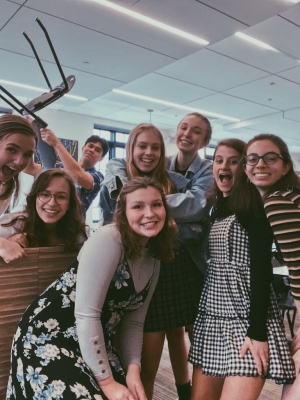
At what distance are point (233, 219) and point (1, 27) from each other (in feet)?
10.0

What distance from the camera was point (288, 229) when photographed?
4.09ft

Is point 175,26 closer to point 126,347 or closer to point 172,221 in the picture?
point 172,221

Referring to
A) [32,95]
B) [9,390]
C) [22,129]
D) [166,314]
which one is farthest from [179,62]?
[9,390]

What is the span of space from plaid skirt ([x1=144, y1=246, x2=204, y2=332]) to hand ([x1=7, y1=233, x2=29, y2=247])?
2.00ft

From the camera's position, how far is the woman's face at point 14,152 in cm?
161

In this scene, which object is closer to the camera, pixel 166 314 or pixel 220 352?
pixel 220 352

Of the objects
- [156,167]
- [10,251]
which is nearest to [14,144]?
[10,251]

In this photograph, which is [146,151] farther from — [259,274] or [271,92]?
[271,92]

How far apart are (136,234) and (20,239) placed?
522 mm

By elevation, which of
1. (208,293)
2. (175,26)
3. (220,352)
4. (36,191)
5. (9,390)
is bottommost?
(9,390)

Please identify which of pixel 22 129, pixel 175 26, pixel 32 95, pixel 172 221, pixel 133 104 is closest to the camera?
pixel 172 221

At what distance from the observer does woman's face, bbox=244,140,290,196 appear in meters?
1.42

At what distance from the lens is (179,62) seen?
4.51m

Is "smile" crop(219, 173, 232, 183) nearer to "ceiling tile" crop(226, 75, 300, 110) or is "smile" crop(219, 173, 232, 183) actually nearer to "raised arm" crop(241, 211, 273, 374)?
"raised arm" crop(241, 211, 273, 374)
